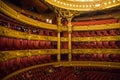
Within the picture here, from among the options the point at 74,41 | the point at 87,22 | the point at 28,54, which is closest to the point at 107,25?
the point at 87,22

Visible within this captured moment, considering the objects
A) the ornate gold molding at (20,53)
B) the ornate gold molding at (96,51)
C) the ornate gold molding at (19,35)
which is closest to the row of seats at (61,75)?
the ornate gold molding at (20,53)

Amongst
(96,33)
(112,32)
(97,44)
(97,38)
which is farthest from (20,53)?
(112,32)

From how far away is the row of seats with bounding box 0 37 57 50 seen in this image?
374 inches

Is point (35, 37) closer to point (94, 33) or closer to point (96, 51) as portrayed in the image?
point (96, 51)

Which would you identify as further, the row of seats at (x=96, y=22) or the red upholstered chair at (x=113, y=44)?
the row of seats at (x=96, y=22)

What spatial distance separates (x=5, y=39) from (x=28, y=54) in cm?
270

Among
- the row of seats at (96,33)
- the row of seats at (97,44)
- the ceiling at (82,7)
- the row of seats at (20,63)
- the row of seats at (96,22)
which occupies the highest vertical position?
the ceiling at (82,7)

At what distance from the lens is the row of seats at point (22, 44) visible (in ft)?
31.2

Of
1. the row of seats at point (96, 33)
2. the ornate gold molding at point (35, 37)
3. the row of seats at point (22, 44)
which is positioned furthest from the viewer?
the row of seats at point (96, 33)

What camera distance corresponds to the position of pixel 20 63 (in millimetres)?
10945

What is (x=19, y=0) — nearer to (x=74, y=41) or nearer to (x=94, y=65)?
(x=74, y=41)

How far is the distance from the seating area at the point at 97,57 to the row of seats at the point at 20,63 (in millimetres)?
3151

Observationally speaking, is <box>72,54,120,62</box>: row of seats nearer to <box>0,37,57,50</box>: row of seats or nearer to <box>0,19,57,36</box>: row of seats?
<box>0,37,57,50</box>: row of seats

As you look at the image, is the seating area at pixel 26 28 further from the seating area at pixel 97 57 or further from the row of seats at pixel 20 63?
the seating area at pixel 97 57
